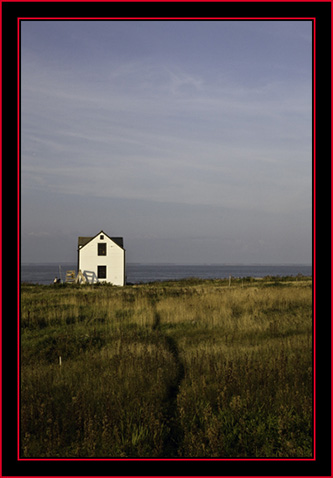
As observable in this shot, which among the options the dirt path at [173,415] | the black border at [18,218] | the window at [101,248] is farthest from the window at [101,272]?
the black border at [18,218]

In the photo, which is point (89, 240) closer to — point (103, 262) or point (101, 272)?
point (103, 262)

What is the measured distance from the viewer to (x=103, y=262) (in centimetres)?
4841

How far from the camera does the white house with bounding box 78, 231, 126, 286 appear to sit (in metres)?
48.2

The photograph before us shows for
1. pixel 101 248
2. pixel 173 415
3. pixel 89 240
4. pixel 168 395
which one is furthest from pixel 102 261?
pixel 173 415

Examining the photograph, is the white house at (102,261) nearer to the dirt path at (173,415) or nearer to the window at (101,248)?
the window at (101,248)

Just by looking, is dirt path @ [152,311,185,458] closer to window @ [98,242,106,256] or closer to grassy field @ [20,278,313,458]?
grassy field @ [20,278,313,458]

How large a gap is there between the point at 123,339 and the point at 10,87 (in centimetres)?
797

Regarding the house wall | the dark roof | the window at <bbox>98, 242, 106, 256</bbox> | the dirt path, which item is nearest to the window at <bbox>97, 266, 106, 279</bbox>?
the house wall

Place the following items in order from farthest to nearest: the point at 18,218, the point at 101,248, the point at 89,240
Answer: the point at 89,240 → the point at 101,248 → the point at 18,218

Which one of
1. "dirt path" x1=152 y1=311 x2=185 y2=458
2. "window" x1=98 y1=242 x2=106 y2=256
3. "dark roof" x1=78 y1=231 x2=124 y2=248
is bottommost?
"dirt path" x1=152 y1=311 x2=185 y2=458

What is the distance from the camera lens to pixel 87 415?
5320mm

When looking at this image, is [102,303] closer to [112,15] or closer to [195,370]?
[195,370]

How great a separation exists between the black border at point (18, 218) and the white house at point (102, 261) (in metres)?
44.7

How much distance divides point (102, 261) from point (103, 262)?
17cm
